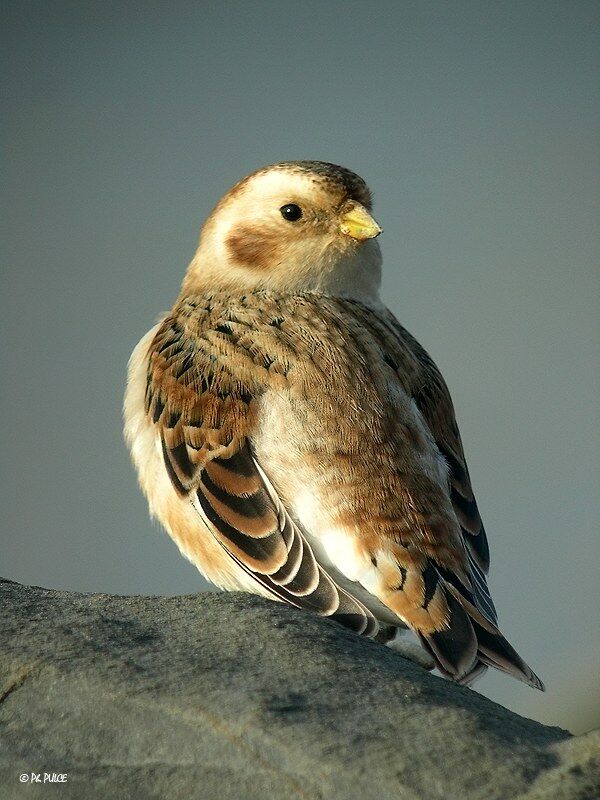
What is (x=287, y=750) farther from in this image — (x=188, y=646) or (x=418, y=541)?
(x=418, y=541)

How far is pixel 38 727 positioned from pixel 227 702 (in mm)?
473

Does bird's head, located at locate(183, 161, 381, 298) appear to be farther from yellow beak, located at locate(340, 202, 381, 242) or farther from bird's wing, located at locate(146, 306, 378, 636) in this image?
bird's wing, located at locate(146, 306, 378, 636)

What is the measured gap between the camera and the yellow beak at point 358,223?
4414mm

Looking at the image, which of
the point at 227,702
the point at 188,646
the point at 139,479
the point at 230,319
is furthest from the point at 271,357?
the point at 227,702

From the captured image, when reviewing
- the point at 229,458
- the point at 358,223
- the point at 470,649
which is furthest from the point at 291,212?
the point at 470,649

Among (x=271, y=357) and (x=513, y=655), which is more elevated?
(x=271, y=357)

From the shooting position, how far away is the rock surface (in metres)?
2.46

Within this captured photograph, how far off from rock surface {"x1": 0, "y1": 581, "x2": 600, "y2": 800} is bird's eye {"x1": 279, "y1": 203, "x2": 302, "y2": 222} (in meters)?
1.81

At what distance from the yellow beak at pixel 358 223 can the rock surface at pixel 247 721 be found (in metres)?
1.72

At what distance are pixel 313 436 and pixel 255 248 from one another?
1.15 m

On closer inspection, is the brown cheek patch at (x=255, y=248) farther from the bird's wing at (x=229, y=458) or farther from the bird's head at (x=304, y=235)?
the bird's wing at (x=229, y=458)

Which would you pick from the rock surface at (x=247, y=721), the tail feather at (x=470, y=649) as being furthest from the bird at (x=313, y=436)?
the rock surface at (x=247, y=721)

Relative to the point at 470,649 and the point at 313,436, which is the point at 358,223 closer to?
the point at 313,436

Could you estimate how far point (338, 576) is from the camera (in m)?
3.56
